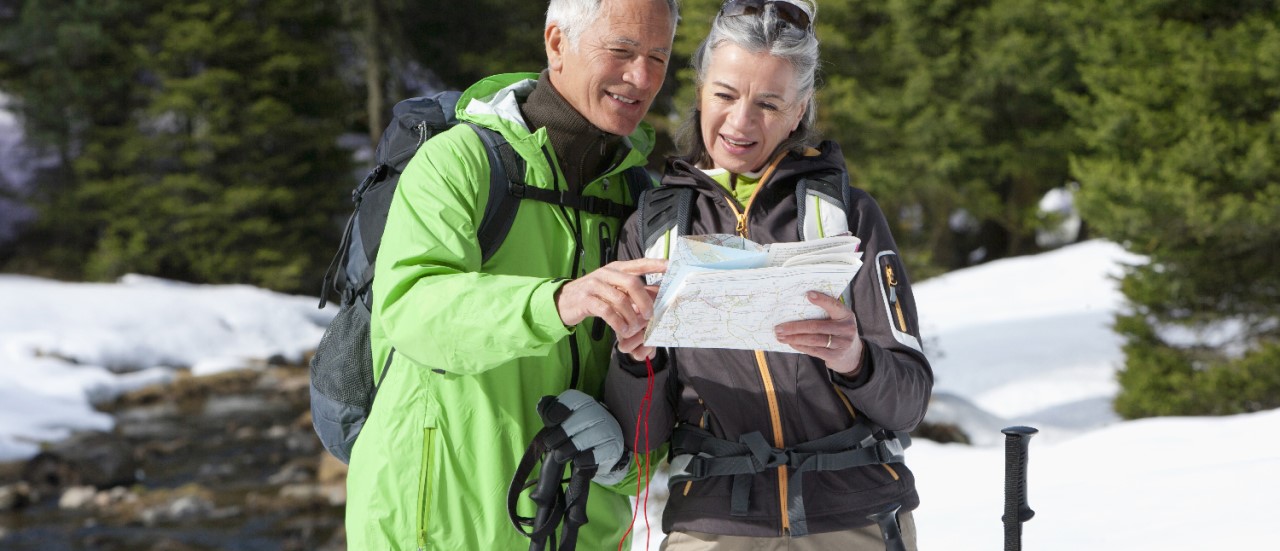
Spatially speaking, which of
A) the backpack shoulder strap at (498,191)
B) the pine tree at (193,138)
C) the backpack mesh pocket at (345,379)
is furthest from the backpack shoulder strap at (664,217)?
the pine tree at (193,138)

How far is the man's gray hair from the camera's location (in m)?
2.13

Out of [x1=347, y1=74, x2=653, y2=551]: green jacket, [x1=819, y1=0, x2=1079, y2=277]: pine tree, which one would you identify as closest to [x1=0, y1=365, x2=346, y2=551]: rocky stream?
[x1=347, y1=74, x2=653, y2=551]: green jacket

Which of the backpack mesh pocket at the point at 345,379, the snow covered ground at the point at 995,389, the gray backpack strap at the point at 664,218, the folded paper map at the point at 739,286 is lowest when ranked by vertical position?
the snow covered ground at the point at 995,389

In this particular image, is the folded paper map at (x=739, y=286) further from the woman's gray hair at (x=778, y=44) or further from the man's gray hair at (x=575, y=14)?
the man's gray hair at (x=575, y=14)

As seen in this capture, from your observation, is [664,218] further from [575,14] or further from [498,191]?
Result: [575,14]

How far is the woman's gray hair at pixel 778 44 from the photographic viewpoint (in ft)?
6.87

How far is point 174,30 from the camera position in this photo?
20047mm

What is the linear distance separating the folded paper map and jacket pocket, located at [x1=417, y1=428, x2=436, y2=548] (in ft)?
1.95

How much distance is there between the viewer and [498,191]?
2080 mm

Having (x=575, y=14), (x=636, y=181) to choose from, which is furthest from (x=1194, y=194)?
(x=575, y=14)

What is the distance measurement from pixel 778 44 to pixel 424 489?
3.58ft

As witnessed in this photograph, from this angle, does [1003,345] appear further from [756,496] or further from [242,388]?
[756,496]

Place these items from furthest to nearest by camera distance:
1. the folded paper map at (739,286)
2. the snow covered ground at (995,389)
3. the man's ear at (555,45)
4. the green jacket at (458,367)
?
the snow covered ground at (995,389) < the man's ear at (555,45) < the green jacket at (458,367) < the folded paper map at (739,286)

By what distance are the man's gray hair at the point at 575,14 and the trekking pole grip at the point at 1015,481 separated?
109 centimetres
